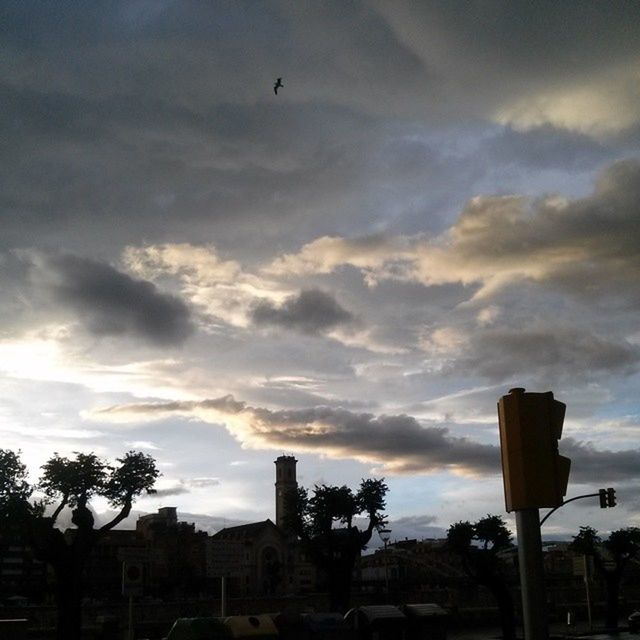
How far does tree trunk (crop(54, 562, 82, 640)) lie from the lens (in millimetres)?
35062

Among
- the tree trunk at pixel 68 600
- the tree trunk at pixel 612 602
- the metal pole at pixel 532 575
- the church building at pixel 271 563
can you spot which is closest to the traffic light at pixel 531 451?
the metal pole at pixel 532 575

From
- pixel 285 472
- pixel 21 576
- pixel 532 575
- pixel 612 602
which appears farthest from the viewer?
pixel 285 472

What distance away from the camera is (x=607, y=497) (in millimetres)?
26547

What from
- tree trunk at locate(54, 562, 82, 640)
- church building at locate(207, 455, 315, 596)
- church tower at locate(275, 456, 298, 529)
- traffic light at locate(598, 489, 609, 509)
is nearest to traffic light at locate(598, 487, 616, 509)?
traffic light at locate(598, 489, 609, 509)

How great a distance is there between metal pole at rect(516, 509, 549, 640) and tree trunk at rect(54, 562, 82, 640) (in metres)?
36.0

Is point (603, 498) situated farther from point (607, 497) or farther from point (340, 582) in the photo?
point (340, 582)

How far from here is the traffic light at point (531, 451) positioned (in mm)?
3617

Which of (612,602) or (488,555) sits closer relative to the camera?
(488,555)

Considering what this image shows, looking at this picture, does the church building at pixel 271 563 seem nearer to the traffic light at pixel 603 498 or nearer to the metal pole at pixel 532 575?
the traffic light at pixel 603 498

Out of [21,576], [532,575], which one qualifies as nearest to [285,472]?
[21,576]

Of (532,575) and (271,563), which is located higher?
(532,575)

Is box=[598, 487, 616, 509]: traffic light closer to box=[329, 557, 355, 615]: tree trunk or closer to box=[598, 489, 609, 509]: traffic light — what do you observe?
box=[598, 489, 609, 509]: traffic light

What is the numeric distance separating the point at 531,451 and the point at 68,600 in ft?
120

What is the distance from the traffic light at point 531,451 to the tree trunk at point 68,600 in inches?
1420
